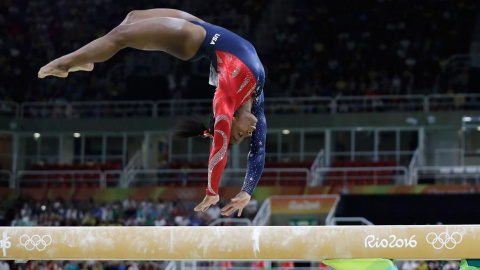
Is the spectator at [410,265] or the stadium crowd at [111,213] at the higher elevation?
the stadium crowd at [111,213]

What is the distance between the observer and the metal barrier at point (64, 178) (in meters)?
26.2

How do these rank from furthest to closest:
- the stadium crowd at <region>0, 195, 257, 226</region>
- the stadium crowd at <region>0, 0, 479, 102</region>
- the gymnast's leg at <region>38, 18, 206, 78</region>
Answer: the stadium crowd at <region>0, 0, 479, 102</region> → the stadium crowd at <region>0, 195, 257, 226</region> → the gymnast's leg at <region>38, 18, 206, 78</region>

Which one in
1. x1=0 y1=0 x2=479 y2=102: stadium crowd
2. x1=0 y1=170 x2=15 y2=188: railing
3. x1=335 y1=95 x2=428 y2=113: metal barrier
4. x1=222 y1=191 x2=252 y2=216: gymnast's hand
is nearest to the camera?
x1=222 y1=191 x2=252 y2=216: gymnast's hand

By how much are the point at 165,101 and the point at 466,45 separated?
9222mm

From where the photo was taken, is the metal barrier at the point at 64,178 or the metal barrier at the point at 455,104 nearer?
the metal barrier at the point at 455,104

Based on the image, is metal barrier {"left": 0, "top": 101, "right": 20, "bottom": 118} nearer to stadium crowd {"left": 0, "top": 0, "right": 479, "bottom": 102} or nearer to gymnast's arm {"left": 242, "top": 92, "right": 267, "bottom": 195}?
stadium crowd {"left": 0, "top": 0, "right": 479, "bottom": 102}

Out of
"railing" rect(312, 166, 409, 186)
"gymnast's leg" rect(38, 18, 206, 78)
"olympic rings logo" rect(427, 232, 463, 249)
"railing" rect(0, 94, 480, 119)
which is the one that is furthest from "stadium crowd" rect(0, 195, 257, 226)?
"olympic rings logo" rect(427, 232, 463, 249)

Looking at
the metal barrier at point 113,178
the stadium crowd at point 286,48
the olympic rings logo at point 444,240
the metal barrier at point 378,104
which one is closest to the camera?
the olympic rings logo at point 444,240

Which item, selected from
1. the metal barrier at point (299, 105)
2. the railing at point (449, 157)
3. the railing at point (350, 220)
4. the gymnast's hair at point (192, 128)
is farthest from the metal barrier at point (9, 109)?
the gymnast's hair at point (192, 128)

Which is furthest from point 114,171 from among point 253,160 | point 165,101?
point 253,160

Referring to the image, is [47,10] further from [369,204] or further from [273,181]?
[369,204]

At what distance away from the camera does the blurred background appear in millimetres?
23702

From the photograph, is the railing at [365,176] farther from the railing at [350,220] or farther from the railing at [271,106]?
the railing at [350,220]

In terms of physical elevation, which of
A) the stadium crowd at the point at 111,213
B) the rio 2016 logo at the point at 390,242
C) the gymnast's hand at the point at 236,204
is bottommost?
the stadium crowd at the point at 111,213
